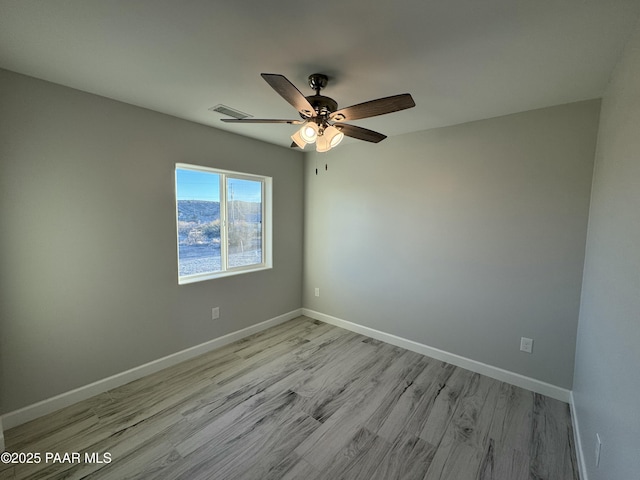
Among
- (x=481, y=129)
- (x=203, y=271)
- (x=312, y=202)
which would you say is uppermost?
(x=481, y=129)

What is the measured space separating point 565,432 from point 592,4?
2591 mm

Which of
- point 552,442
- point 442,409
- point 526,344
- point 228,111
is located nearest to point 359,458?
point 442,409

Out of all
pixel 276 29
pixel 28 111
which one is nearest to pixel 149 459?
pixel 28 111

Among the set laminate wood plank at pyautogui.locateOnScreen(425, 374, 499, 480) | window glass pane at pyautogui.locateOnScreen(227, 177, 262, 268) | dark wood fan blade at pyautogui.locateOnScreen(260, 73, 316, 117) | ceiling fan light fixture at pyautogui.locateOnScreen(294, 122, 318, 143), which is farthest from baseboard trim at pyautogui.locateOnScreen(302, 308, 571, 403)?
dark wood fan blade at pyautogui.locateOnScreen(260, 73, 316, 117)

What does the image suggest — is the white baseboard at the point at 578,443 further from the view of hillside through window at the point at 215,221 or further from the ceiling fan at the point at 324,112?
the view of hillside through window at the point at 215,221

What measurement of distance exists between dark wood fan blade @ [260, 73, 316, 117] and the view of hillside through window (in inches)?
68.5

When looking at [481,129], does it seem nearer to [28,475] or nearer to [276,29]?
[276,29]

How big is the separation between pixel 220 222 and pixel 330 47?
2.23m

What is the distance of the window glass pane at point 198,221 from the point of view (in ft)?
9.20

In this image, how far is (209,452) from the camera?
5.63ft

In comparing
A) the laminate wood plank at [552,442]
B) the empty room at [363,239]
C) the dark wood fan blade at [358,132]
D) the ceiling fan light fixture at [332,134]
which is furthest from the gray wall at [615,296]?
the ceiling fan light fixture at [332,134]

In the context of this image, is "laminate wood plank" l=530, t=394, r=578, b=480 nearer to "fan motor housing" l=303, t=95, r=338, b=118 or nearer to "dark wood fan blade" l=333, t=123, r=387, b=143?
"dark wood fan blade" l=333, t=123, r=387, b=143

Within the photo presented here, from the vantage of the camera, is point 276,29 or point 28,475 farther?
point 28,475

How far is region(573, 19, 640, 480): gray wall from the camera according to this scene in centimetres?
107
